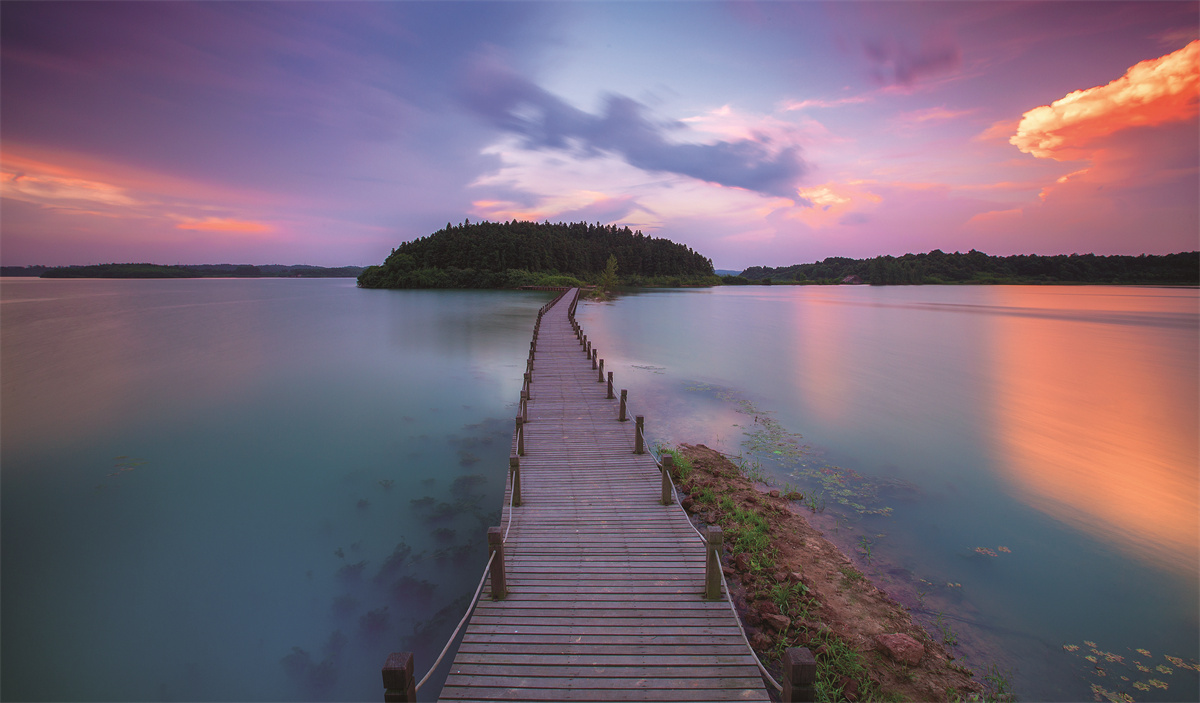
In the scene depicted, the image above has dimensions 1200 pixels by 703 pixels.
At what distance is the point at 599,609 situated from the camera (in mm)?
5422

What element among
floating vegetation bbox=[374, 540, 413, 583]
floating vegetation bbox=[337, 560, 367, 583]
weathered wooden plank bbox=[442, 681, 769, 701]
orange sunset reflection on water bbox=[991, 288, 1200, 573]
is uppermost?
weathered wooden plank bbox=[442, 681, 769, 701]

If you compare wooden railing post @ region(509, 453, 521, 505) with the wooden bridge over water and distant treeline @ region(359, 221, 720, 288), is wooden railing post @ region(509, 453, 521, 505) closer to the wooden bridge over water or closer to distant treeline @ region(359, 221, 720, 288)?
the wooden bridge over water

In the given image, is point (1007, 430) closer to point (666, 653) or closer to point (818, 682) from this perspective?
point (818, 682)

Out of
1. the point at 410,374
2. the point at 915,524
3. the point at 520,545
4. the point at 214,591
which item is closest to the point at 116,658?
the point at 214,591

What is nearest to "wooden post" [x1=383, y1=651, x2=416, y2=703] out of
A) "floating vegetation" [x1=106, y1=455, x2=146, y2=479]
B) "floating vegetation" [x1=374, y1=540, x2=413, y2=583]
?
"floating vegetation" [x1=374, y1=540, x2=413, y2=583]

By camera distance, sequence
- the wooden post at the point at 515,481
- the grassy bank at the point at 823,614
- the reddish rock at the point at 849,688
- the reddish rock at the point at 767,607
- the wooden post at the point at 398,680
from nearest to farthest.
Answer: the wooden post at the point at 398,680
the reddish rock at the point at 849,688
the grassy bank at the point at 823,614
the reddish rock at the point at 767,607
the wooden post at the point at 515,481

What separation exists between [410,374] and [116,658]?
17317 millimetres

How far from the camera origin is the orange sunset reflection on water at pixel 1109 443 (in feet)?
31.3

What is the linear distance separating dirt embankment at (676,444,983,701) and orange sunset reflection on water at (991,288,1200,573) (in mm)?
5992

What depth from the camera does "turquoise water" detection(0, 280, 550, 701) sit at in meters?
6.78

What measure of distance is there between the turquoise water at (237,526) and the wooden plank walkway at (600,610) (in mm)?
2111

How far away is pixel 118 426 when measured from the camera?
15.7 metres

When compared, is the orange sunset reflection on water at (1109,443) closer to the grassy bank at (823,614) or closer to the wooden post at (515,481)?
the grassy bank at (823,614)

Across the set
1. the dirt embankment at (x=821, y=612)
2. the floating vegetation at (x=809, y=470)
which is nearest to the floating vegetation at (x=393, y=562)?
the dirt embankment at (x=821, y=612)
